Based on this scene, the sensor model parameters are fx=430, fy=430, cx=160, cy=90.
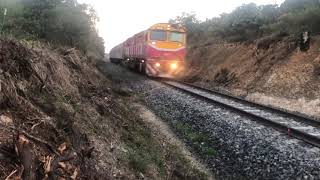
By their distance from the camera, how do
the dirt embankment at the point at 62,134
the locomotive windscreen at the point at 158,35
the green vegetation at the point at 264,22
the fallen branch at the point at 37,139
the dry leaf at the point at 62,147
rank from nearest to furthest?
1. the dirt embankment at the point at 62,134
2. the fallen branch at the point at 37,139
3. the dry leaf at the point at 62,147
4. the green vegetation at the point at 264,22
5. the locomotive windscreen at the point at 158,35

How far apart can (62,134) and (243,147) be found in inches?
177

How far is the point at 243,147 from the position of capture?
913cm

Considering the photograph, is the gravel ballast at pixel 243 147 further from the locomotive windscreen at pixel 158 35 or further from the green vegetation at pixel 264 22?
the locomotive windscreen at pixel 158 35

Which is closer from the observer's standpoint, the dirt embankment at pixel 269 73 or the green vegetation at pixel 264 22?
the dirt embankment at pixel 269 73

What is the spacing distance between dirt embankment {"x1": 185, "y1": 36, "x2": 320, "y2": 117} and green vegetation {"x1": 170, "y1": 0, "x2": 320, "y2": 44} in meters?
1.04

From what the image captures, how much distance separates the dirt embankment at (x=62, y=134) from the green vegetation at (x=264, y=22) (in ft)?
42.8

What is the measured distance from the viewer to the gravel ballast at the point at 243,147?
7570 millimetres

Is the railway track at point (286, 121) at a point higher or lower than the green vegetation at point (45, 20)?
lower

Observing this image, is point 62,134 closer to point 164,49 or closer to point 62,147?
point 62,147

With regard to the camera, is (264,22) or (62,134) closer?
(62,134)

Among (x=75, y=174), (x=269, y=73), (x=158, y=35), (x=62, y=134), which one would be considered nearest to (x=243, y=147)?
(x=62, y=134)

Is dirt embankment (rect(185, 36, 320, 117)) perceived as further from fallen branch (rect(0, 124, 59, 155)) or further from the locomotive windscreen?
fallen branch (rect(0, 124, 59, 155))

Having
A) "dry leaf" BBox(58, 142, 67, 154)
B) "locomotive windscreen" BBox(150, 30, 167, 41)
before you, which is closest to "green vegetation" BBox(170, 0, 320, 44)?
"locomotive windscreen" BBox(150, 30, 167, 41)

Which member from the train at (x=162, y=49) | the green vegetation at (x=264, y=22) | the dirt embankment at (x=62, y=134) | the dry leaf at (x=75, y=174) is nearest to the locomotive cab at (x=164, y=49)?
the train at (x=162, y=49)
